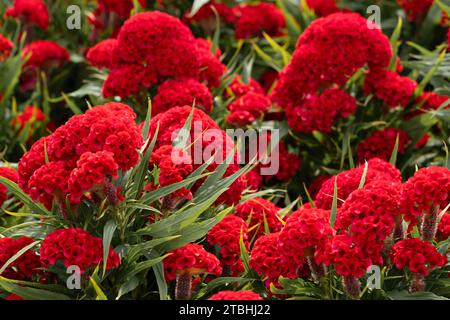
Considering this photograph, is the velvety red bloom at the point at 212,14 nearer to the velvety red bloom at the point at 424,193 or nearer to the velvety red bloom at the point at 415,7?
the velvety red bloom at the point at 415,7

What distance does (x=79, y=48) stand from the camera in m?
4.98

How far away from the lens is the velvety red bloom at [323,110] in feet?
11.5

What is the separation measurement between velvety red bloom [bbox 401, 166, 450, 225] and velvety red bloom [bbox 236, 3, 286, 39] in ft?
7.98

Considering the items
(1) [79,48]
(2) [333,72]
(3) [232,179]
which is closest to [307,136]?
(2) [333,72]

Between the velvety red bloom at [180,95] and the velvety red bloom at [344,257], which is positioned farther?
the velvety red bloom at [180,95]

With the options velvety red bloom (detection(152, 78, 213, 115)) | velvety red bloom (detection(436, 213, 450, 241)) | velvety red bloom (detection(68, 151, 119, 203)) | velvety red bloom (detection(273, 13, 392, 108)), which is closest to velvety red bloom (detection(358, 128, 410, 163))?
velvety red bloom (detection(273, 13, 392, 108))

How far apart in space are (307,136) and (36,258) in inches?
64.7

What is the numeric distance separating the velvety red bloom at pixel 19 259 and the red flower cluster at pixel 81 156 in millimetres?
153

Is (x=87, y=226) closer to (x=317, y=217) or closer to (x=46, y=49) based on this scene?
(x=317, y=217)

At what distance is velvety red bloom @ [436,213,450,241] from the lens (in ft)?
8.25

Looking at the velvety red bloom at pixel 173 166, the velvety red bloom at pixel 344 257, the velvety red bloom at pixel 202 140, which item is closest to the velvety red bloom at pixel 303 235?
the velvety red bloom at pixel 344 257

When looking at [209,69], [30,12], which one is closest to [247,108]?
[209,69]

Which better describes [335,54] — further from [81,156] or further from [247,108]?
[81,156]
